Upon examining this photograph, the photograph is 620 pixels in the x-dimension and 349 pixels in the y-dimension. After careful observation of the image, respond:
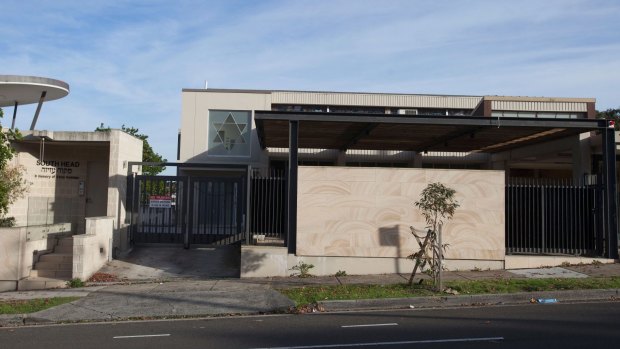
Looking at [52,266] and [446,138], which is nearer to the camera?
[52,266]

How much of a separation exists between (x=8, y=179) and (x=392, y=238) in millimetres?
10972

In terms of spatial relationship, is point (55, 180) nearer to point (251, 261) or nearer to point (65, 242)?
point (65, 242)

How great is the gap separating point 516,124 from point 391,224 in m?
4.19

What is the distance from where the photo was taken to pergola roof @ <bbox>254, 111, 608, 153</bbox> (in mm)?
14258

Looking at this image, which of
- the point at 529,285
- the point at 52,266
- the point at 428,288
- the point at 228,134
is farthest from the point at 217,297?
the point at 228,134

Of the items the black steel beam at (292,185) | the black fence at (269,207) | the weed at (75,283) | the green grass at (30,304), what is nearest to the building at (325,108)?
the black fence at (269,207)

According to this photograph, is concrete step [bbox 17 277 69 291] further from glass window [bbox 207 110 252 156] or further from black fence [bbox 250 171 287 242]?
glass window [bbox 207 110 252 156]

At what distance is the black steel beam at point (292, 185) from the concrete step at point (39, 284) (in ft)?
18.8

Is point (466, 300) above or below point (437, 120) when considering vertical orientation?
below

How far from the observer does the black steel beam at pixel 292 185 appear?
46.8 ft

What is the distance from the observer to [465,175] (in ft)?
47.5

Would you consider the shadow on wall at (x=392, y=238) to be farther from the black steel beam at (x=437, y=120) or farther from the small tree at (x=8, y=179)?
the small tree at (x=8, y=179)

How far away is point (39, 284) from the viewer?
44.4 ft

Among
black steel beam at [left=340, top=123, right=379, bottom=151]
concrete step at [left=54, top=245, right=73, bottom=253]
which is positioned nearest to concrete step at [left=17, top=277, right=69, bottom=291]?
concrete step at [left=54, top=245, right=73, bottom=253]
